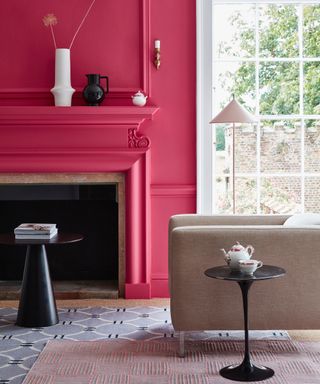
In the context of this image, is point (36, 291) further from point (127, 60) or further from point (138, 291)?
point (127, 60)

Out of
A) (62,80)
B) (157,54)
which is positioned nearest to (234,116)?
(157,54)

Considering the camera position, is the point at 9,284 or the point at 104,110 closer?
the point at 104,110

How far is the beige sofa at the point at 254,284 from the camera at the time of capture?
13.8ft

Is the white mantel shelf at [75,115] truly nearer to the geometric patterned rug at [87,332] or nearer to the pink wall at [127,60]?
the pink wall at [127,60]

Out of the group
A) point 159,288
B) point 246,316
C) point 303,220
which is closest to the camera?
point 246,316

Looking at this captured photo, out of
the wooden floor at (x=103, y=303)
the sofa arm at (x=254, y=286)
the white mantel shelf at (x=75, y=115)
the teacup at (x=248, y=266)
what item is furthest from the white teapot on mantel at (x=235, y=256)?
the white mantel shelf at (x=75, y=115)

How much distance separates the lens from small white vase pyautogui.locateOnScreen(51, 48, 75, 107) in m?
5.77

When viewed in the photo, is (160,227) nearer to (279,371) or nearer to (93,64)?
(93,64)

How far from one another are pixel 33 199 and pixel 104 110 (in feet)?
3.58

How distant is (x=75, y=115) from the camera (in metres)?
5.78

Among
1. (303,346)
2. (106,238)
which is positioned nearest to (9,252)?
(106,238)

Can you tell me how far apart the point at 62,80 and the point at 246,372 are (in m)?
2.84

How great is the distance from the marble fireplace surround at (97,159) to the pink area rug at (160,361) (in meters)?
1.46

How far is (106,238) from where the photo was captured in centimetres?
643
